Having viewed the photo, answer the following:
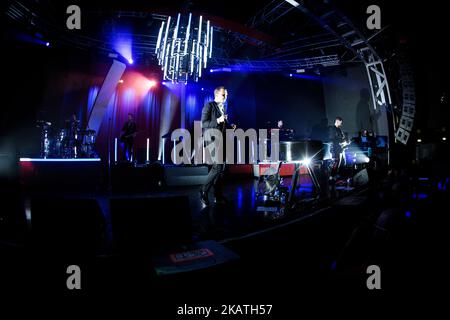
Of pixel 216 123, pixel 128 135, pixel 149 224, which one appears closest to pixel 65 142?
pixel 128 135

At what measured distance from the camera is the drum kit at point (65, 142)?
6961 millimetres

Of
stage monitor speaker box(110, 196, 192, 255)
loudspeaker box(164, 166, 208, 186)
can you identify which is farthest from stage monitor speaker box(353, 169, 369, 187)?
stage monitor speaker box(110, 196, 192, 255)

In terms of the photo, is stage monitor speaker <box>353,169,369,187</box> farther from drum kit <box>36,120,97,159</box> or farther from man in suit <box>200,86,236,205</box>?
drum kit <box>36,120,97,159</box>

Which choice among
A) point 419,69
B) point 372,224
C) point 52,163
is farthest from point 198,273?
point 419,69

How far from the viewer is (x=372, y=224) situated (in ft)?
5.39

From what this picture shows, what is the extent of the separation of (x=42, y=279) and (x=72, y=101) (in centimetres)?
896

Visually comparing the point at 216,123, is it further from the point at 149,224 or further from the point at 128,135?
the point at 128,135

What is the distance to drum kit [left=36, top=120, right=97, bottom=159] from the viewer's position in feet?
22.8

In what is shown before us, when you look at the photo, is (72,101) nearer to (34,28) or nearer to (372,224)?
(34,28)

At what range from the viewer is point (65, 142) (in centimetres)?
716

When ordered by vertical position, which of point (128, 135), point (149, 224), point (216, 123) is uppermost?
point (128, 135)

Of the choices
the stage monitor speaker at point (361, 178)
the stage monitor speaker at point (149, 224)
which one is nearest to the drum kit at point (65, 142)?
the stage monitor speaker at point (149, 224)

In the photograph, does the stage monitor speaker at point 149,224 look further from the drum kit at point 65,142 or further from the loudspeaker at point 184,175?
the drum kit at point 65,142

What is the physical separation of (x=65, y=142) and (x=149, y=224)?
743 cm
